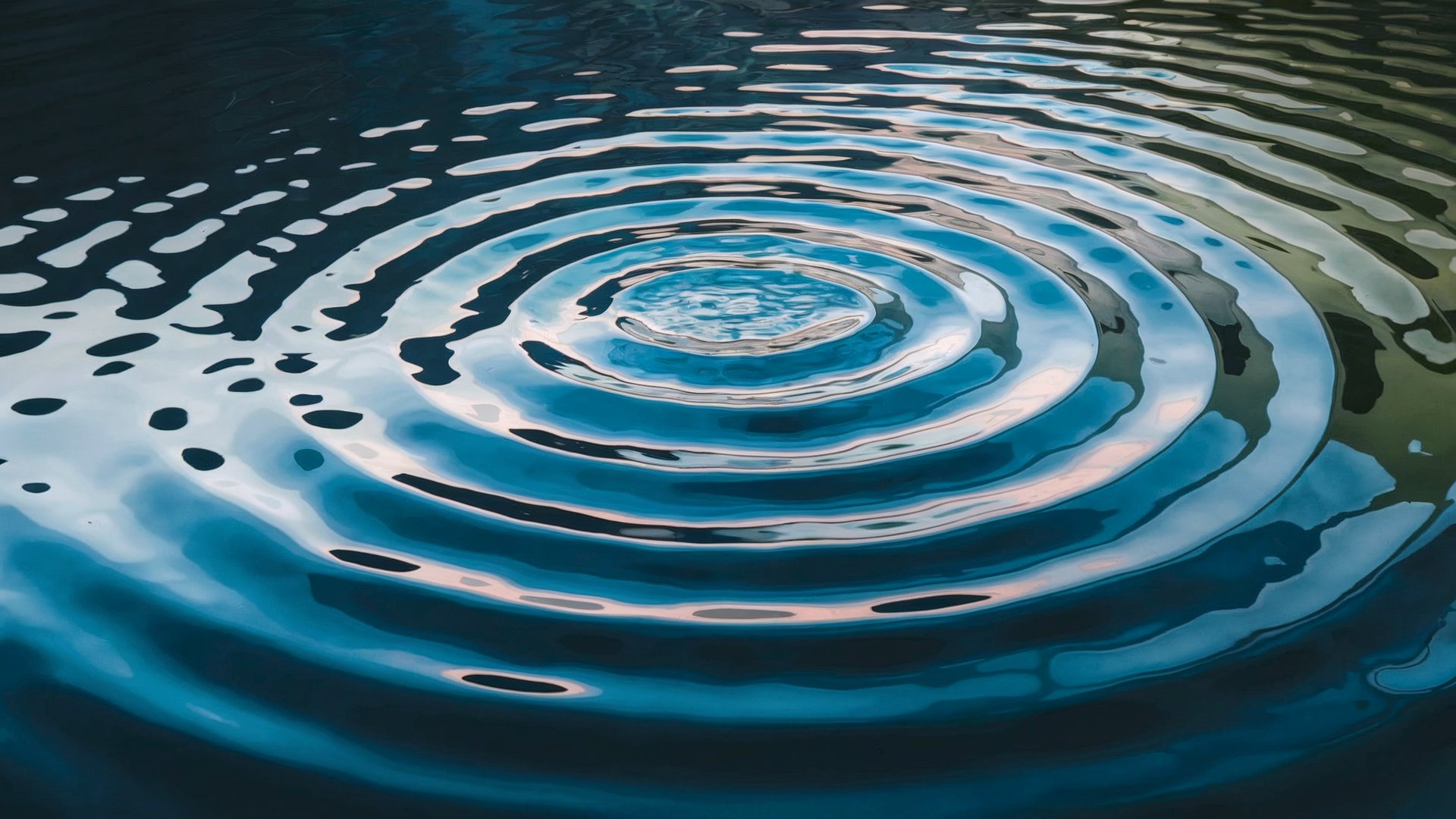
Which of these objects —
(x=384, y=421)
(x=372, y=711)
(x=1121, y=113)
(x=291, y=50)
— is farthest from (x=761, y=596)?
(x=291, y=50)

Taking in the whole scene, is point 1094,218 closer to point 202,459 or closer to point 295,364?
point 295,364

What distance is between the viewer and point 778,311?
5.76ft

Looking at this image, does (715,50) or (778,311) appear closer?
(778,311)

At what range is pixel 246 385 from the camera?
1527 mm

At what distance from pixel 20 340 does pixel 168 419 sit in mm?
402

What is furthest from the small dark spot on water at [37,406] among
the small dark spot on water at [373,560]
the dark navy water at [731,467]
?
the small dark spot on water at [373,560]

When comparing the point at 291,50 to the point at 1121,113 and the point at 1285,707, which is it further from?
the point at 1285,707

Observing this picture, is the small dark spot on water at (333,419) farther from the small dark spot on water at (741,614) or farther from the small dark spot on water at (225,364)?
the small dark spot on water at (741,614)

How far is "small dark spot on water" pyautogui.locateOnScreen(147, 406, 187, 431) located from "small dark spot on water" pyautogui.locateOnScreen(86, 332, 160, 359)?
8.6 inches

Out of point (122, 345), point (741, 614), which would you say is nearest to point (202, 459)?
point (122, 345)

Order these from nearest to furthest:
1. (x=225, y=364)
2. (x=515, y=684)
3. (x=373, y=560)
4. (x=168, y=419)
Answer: (x=515, y=684)
(x=373, y=560)
(x=168, y=419)
(x=225, y=364)

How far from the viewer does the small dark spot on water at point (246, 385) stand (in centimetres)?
152

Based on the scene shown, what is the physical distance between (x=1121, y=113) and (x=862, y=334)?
4.64ft

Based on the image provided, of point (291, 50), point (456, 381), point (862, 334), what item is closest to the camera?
point (456, 381)
